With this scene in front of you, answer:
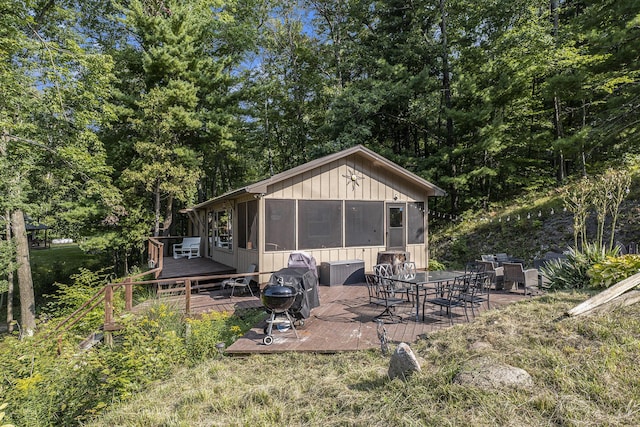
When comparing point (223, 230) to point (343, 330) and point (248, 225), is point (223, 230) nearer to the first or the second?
point (248, 225)

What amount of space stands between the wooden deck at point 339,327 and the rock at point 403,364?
95 centimetres

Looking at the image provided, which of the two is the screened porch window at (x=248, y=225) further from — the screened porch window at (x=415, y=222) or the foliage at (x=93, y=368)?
the screened porch window at (x=415, y=222)

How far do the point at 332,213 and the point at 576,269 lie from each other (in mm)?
5288

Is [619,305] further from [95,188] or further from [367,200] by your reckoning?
[95,188]

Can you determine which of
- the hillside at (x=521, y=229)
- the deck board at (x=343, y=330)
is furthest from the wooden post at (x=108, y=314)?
the hillside at (x=521, y=229)

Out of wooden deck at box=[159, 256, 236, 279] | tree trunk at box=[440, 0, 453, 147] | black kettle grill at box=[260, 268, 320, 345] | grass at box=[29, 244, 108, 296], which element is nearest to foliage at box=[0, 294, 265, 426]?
→ black kettle grill at box=[260, 268, 320, 345]

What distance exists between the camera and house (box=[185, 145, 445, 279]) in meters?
8.11

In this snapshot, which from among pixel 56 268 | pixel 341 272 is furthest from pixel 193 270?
pixel 56 268

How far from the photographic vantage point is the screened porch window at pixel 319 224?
854 cm

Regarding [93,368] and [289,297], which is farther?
[289,297]

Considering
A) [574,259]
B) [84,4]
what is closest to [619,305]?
[574,259]

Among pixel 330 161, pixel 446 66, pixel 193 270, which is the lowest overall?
pixel 193 270

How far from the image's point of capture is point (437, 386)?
3.02m

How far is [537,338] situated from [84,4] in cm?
2100
